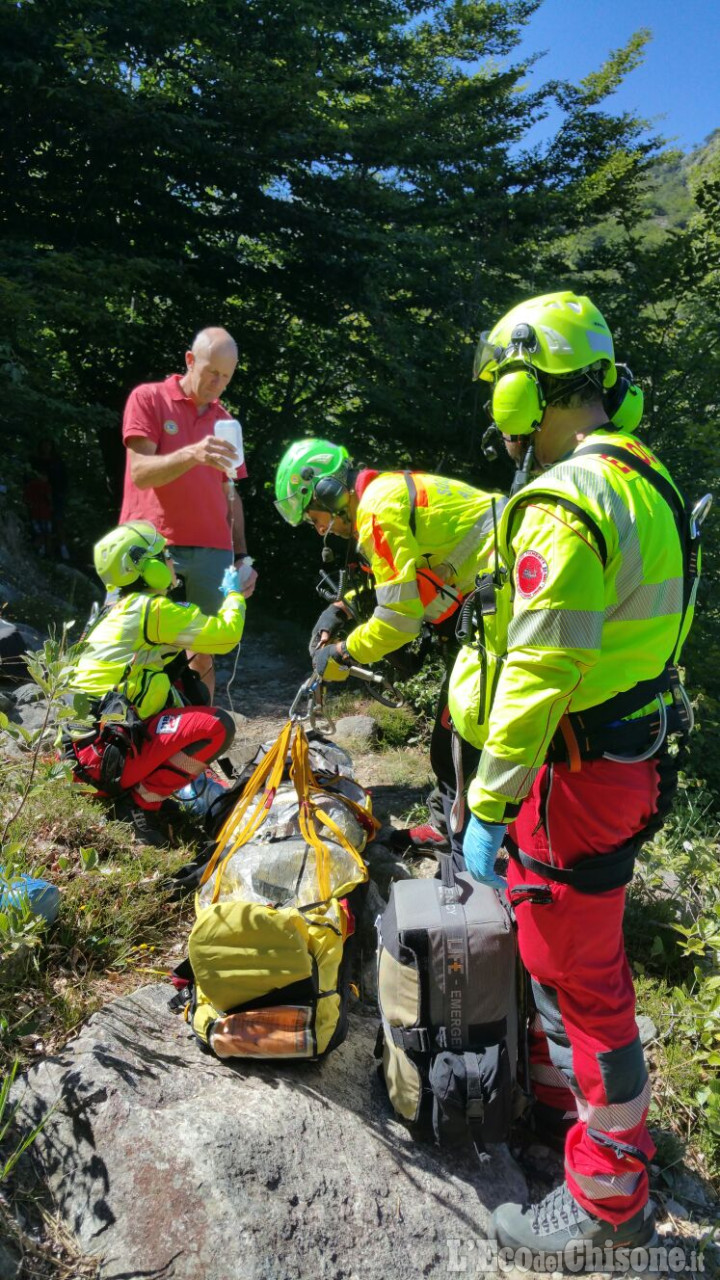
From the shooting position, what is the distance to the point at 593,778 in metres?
2.04

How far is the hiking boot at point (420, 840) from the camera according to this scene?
4.09 metres

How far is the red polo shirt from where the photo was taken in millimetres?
4156

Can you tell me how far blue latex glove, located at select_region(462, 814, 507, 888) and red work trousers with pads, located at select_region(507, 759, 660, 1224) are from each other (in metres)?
0.09

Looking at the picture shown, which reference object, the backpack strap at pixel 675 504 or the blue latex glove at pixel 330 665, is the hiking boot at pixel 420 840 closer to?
the blue latex glove at pixel 330 665

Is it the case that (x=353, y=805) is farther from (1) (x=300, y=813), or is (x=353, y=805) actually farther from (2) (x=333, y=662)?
(2) (x=333, y=662)

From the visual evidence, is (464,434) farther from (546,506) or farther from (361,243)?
(546,506)

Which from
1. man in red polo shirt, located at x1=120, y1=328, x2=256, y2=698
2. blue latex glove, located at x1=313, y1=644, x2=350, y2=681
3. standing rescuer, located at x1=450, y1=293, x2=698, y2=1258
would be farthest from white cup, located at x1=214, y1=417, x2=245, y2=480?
standing rescuer, located at x1=450, y1=293, x2=698, y2=1258

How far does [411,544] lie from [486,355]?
116 centimetres

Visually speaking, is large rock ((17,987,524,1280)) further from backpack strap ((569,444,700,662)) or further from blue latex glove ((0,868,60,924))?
backpack strap ((569,444,700,662))

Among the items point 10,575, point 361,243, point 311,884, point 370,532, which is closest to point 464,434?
point 361,243

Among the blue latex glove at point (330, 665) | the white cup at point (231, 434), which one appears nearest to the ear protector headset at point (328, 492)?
the white cup at point (231, 434)

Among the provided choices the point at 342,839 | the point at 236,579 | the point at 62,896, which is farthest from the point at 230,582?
the point at 62,896

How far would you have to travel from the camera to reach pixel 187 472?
13.6 feet

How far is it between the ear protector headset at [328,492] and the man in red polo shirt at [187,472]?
0.59m
